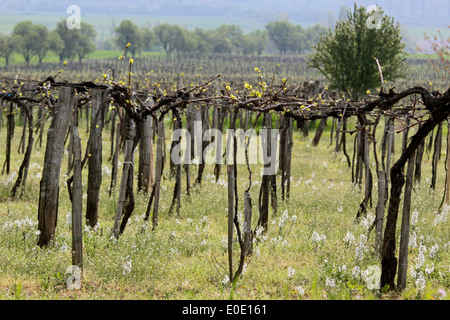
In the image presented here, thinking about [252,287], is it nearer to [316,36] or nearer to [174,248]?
[174,248]

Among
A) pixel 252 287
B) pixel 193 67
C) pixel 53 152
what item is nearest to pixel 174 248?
pixel 252 287

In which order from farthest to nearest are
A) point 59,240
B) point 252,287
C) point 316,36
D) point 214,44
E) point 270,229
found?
point 316,36
point 214,44
point 270,229
point 59,240
point 252,287

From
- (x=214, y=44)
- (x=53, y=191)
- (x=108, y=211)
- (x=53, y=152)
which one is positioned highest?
(x=214, y=44)

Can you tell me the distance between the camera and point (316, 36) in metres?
198

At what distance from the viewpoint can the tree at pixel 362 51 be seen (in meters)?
22.4

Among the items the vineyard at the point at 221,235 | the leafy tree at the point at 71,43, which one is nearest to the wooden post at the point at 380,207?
the vineyard at the point at 221,235

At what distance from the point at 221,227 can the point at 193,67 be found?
258 ft

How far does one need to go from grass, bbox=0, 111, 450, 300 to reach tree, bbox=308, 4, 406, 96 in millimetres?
13759

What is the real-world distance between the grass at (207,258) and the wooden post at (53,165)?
10.8 inches

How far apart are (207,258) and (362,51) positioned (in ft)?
59.4

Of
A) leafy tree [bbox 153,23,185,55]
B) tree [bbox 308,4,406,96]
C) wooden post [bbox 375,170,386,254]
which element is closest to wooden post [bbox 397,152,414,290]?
wooden post [bbox 375,170,386,254]

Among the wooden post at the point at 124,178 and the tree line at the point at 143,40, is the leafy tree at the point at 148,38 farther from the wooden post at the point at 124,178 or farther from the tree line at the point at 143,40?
the wooden post at the point at 124,178

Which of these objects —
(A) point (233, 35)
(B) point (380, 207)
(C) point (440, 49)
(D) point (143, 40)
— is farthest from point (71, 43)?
(B) point (380, 207)
